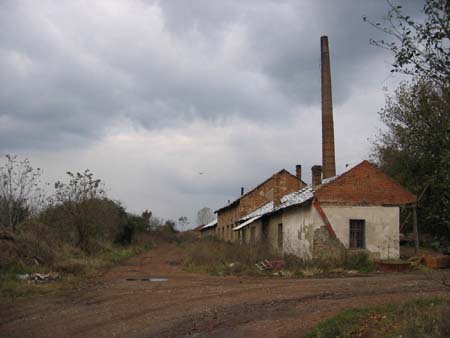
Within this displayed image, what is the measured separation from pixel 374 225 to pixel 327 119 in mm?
10075

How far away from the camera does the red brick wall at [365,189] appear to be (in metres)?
22.9

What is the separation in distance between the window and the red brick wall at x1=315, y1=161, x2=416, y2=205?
0.90m

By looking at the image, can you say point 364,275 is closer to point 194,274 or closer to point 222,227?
point 194,274

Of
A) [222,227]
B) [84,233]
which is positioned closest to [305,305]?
[84,233]

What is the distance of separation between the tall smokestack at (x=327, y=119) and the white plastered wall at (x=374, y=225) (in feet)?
22.8

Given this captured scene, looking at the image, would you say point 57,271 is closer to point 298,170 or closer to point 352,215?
point 352,215

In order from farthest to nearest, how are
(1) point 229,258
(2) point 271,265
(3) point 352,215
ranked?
1. (1) point 229,258
2. (3) point 352,215
3. (2) point 271,265

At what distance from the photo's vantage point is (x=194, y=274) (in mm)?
20406

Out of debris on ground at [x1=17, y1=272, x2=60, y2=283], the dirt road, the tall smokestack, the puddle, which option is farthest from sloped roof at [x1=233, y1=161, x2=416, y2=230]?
debris on ground at [x1=17, y1=272, x2=60, y2=283]

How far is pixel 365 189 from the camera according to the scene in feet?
76.0

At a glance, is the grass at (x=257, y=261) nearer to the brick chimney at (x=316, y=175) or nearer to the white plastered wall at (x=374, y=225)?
the white plastered wall at (x=374, y=225)

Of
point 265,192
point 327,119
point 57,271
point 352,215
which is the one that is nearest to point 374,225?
point 352,215

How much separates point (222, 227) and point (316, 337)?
47.9 meters

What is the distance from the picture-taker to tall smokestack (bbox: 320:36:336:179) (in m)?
30.3
